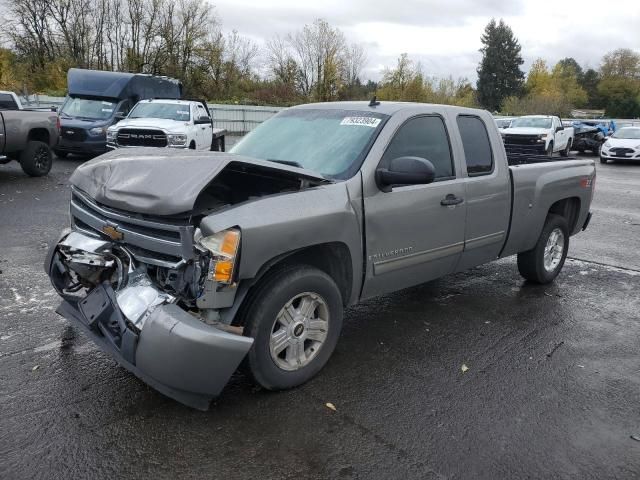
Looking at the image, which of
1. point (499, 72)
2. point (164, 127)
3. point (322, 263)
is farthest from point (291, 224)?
point (499, 72)

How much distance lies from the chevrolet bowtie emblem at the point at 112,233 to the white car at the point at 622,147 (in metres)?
24.0

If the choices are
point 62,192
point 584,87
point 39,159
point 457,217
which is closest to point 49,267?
point 457,217

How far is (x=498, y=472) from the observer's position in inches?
117

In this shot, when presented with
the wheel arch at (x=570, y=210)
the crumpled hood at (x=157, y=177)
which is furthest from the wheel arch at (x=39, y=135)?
the wheel arch at (x=570, y=210)

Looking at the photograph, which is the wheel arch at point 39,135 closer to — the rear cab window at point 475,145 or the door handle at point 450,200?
the rear cab window at point 475,145

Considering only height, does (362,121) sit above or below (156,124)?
above

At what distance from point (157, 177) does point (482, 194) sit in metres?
2.87

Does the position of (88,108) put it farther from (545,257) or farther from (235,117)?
(545,257)

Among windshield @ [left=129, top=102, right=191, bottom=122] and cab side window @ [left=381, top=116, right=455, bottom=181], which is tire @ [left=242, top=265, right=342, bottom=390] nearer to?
cab side window @ [left=381, top=116, right=455, bottom=181]

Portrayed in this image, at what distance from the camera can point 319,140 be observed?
4.48 meters

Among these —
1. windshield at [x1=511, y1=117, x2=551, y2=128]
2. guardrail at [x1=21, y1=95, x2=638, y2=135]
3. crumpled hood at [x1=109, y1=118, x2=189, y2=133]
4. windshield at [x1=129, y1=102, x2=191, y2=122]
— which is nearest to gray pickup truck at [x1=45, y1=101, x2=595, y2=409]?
crumpled hood at [x1=109, y1=118, x2=189, y2=133]

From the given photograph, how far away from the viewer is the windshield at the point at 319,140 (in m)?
4.18

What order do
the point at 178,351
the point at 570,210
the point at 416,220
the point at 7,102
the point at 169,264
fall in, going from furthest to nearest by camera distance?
the point at 7,102 → the point at 570,210 → the point at 416,220 → the point at 169,264 → the point at 178,351

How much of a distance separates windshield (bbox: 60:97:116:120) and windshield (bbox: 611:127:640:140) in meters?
20.5
